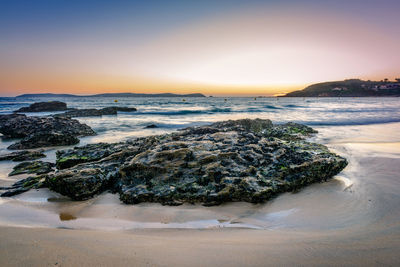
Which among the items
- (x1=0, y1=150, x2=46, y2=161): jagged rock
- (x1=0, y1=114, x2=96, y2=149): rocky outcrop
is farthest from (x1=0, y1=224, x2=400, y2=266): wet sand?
(x1=0, y1=114, x2=96, y2=149): rocky outcrop

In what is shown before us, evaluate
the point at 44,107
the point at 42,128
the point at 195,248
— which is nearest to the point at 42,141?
the point at 42,128

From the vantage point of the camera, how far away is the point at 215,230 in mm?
2607

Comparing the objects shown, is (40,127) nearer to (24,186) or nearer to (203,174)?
(24,186)

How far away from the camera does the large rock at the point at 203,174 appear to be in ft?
11.0

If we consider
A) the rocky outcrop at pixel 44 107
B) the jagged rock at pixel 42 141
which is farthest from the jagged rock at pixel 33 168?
the rocky outcrop at pixel 44 107

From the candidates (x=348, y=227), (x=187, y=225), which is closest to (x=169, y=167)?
(x=187, y=225)

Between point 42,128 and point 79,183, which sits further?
point 42,128

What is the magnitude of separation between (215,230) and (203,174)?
1.16 metres

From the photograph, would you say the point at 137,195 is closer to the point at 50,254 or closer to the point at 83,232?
the point at 83,232

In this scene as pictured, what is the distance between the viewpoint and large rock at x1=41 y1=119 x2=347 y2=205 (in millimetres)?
3348

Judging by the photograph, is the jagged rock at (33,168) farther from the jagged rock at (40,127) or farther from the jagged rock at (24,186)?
the jagged rock at (40,127)

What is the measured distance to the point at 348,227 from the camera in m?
2.54

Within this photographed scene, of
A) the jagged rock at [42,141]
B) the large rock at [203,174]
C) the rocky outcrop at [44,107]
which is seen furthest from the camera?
the rocky outcrop at [44,107]

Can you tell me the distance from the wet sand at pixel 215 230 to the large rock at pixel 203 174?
0.60ft
